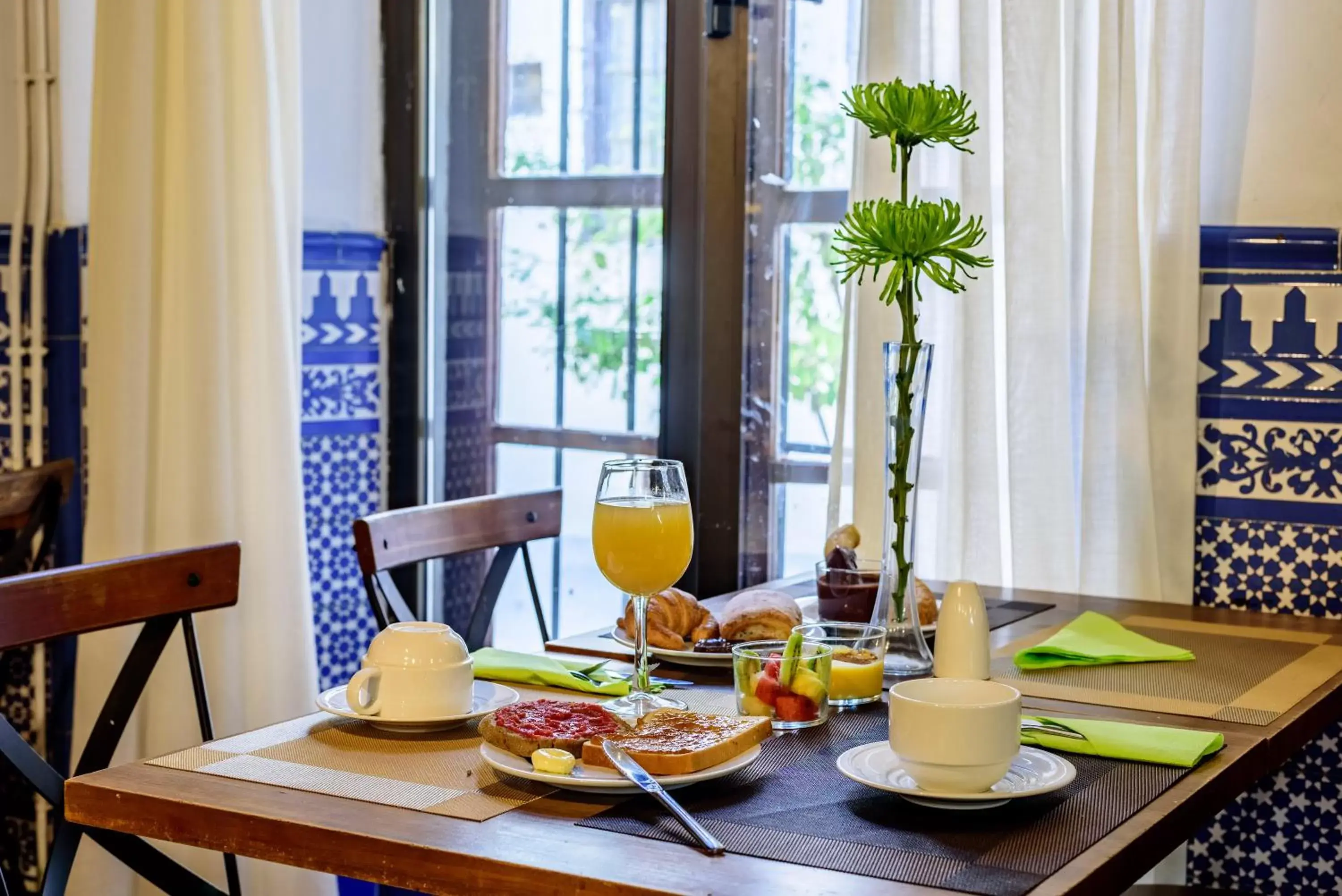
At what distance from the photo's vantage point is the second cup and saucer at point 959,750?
1014 mm

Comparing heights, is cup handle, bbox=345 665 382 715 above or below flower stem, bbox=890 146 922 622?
below

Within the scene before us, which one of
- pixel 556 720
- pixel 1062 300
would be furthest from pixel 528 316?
pixel 556 720

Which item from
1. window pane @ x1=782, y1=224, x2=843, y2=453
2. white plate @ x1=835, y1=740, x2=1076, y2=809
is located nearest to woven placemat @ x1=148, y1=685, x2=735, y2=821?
white plate @ x1=835, y1=740, x2=1076, y2=809

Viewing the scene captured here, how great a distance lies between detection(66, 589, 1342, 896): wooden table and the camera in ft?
2.94

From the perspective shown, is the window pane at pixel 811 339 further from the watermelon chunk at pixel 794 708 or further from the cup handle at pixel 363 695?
the cup handle at pixel 363 695

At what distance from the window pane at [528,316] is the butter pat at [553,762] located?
1.54 meters

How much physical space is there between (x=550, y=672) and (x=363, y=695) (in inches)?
8.5

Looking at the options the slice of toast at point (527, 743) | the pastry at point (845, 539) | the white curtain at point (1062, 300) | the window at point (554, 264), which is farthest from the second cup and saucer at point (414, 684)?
the window at point (554, 264)

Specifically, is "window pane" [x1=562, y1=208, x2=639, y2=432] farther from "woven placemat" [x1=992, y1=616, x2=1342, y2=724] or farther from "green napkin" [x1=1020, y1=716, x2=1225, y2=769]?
"green napkin" [x1=1020, y1=716, x2=1225, y2=769]

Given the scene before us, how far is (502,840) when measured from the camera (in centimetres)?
96

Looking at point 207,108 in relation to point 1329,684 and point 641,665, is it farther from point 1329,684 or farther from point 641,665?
point 1329,684

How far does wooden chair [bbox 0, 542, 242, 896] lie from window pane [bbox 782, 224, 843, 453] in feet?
3.14

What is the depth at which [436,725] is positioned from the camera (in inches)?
48.6

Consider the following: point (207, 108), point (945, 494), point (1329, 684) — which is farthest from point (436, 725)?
point (207, 108)
